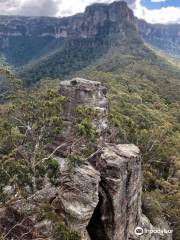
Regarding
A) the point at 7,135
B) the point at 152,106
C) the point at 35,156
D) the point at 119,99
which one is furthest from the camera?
the point at 152,106

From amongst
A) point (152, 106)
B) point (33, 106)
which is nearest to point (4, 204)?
point (33, 106)

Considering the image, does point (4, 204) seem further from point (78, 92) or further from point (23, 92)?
point (78, 92)

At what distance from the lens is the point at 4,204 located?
2527 centimetres

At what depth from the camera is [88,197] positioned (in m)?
27.5

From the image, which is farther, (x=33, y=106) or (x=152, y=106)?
(x=152, y=106)

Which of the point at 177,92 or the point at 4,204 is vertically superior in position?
the point at 4,204

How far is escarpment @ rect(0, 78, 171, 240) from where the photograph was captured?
84.8 ft

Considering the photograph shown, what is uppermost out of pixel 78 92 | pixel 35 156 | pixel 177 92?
pixel 78 92

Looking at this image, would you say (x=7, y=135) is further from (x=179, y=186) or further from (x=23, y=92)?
(x=179, y=186)

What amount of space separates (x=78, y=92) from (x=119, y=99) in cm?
5183

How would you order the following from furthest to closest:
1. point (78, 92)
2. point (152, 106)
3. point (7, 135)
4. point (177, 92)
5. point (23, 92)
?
point (177, 92)
point (152, 106)
point (78, 92)
point (23, 92)
point (7, 135)

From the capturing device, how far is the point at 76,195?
27.5 metres

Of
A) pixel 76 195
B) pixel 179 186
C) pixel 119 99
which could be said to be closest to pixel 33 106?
pixel 76 195

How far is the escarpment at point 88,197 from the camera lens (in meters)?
25.9
